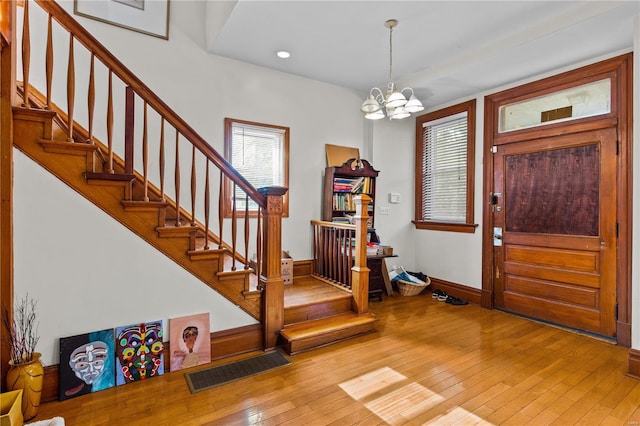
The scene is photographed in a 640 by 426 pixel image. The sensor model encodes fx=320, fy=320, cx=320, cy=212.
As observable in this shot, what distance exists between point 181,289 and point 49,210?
101 centimetres

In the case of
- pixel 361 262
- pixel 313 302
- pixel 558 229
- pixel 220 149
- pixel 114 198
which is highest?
pixel 220 149

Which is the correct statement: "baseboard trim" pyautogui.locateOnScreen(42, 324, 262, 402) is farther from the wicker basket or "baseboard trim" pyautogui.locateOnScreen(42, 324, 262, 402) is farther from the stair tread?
the wicker basket

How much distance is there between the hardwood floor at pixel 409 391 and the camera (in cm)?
195

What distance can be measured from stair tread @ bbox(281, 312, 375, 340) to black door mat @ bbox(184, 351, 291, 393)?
0.21 meters

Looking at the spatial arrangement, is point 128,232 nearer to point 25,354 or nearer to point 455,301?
point 25,354

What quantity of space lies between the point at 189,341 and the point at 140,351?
1.11 feet

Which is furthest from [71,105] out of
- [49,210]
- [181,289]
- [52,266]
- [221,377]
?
[221,377]

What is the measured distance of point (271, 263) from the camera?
2834mm

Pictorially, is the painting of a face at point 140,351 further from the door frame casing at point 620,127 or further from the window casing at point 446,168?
the door frame casing at point 620,127

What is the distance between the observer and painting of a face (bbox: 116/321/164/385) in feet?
7.51

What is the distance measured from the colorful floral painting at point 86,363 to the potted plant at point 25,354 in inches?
5.2

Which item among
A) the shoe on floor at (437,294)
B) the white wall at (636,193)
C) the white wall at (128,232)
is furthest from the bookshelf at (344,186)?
the white wall at (636,193)

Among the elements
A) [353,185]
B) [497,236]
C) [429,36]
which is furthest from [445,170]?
[429,36]

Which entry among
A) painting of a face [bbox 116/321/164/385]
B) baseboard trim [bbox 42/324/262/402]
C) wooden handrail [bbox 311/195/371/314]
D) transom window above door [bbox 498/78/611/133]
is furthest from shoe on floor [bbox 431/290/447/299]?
painting of a face [bbox 116/321/164/385]
